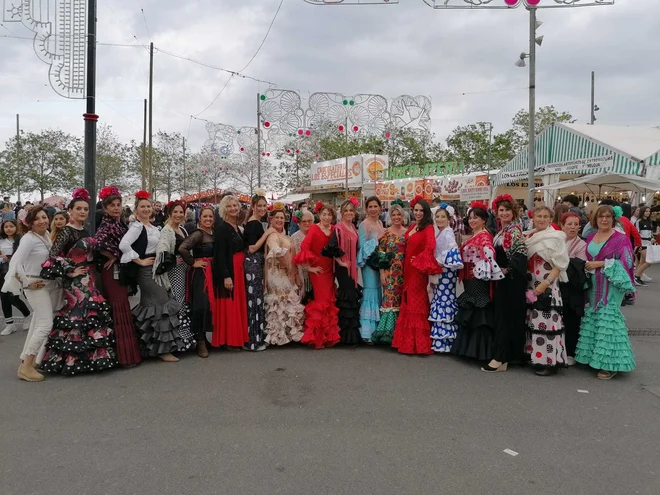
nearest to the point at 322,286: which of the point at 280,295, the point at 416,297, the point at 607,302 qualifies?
the point at 280,295

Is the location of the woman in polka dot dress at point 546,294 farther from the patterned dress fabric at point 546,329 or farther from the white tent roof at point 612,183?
the white tent roof at point 612,183

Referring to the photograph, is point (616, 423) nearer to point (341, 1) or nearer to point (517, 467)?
point (517, 467)

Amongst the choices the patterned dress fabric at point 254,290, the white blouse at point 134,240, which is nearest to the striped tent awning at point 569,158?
the patterned dress fabric at point 254,290

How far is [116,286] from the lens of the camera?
485cm

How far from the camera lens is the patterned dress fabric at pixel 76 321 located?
15.0 feet

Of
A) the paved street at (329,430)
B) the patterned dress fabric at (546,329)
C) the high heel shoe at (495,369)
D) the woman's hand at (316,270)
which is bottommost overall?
the paved street at (329,430)

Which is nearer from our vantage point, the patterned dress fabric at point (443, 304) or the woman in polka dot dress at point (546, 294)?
the woman in polka dot dress at point (546, 294)

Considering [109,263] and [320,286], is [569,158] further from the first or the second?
[109,263]

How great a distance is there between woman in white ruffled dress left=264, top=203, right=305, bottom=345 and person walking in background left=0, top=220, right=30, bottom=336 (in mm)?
3603

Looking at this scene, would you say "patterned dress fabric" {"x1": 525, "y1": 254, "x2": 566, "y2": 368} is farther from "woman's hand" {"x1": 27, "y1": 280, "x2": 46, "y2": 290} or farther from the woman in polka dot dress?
"woman's hand" {"x1": 27, "y1": 280, "x2": 46, "y2": 290}

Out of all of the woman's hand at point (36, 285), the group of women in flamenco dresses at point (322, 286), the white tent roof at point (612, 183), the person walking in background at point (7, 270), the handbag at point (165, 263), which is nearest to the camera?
the woman's hand at point (36, 285)

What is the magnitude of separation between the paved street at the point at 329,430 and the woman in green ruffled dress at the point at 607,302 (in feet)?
0.66

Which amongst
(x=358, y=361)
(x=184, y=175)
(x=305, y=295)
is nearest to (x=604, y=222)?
(x=358, y=361)

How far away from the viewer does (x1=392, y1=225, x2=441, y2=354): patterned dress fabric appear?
5237 millimetres
